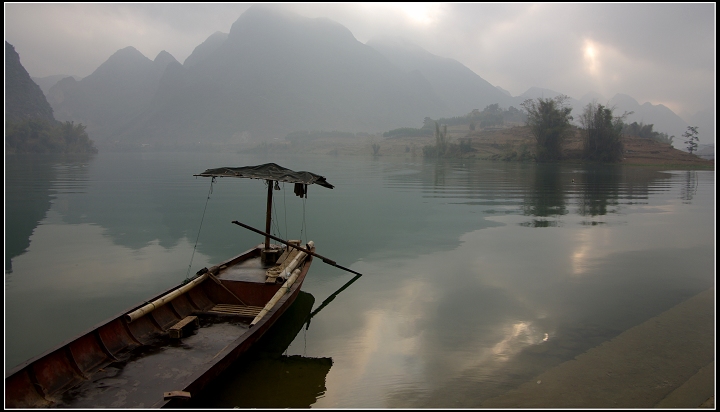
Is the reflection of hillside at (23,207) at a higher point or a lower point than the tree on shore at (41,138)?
lower

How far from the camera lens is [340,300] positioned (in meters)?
11.9

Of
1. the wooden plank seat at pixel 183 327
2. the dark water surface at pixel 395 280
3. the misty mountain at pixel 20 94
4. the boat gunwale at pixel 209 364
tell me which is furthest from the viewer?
the misty mountain at pixel 20 94

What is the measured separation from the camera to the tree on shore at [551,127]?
3103 inches

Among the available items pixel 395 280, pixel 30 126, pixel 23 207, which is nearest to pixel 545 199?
pixel 395 280

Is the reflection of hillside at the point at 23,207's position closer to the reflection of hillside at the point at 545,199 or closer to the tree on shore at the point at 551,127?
the reflection of hillside at the point at 545,199

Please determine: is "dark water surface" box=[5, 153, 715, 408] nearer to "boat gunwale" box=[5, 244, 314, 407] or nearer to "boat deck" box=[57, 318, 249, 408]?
"boat deck" box=[57, 318, 249, 408]

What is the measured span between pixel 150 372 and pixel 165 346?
0.84 meters

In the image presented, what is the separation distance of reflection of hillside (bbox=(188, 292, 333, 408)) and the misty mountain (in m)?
136

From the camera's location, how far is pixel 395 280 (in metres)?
13.5

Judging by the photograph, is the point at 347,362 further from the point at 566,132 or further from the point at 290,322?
the point at 566,132

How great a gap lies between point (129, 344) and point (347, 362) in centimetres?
359

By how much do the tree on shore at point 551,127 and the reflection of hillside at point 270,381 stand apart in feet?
255

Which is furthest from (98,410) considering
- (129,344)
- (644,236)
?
(644,236)

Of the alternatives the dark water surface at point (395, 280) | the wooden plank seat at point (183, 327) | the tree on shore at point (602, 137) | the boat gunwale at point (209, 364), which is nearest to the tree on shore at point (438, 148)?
the tree on shore at point (602, 137)
